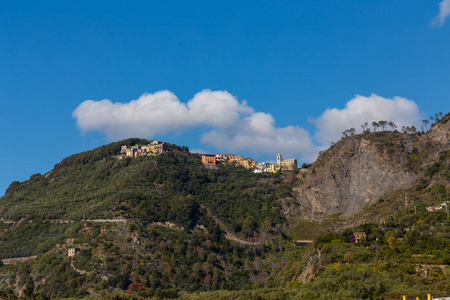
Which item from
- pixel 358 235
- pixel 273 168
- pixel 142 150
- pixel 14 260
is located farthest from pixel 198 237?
pixel 273 168

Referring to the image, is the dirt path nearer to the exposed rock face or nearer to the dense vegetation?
the dense vegetation

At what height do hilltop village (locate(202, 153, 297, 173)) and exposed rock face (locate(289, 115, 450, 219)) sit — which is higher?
hilltop village (locate(202, 153, 297, 173))

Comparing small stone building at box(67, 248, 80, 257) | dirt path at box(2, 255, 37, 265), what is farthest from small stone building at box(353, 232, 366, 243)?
dirt path at box(2, 255, 37, 265)

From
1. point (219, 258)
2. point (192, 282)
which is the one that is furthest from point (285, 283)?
point (219, 258)

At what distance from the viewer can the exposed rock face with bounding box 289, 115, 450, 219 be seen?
112938mm

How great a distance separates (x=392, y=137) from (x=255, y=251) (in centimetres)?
4076

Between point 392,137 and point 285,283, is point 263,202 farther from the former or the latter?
point 285,283

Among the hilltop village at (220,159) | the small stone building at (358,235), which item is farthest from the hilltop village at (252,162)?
the small stone building at (358,235)

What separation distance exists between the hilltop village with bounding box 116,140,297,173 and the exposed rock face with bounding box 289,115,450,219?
3290cm

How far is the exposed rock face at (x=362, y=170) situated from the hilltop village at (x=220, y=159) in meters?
32.9

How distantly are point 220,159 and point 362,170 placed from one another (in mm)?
60543

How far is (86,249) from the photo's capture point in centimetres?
9500

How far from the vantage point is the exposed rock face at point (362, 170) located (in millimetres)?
112938

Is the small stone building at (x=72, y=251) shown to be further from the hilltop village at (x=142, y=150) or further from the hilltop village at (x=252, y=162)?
the hilltop village at (x=252, y=162)
